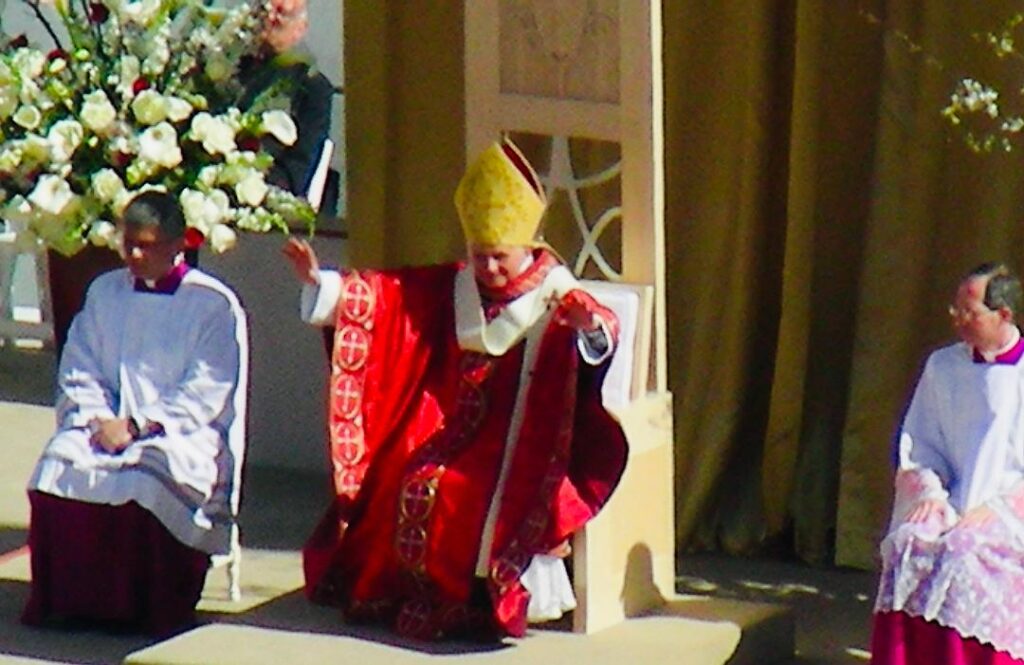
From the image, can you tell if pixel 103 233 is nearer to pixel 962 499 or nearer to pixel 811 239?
pixel 811 239

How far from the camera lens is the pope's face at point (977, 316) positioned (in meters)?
6.50

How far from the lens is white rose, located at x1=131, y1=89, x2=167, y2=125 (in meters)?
7.54

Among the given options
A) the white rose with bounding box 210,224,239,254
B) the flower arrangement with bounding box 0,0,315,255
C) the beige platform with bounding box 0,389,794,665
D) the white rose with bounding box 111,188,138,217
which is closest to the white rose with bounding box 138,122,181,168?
the flower arrangement with bounding box 0,0,315,255

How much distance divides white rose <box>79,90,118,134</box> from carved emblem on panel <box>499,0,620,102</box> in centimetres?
110

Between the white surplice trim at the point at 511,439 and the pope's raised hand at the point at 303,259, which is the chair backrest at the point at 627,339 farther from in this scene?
the pope's raised hand at the point at 303,259

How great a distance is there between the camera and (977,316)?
6516 mm

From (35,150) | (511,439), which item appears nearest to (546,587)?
(511,439)

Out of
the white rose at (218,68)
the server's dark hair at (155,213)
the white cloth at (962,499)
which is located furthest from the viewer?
the white rose at (218,68)

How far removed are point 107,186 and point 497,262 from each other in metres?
1.31

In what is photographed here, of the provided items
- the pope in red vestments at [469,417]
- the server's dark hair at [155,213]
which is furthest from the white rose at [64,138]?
the pope in red vestments at [469,417]

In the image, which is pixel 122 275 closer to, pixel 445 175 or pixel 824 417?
pixel 445 175

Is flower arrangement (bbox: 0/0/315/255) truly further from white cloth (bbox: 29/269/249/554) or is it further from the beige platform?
the beige platform

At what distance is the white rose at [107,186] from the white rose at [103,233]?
7 centimetres

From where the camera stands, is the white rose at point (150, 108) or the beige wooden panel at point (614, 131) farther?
the white rose at point (150, 108)
